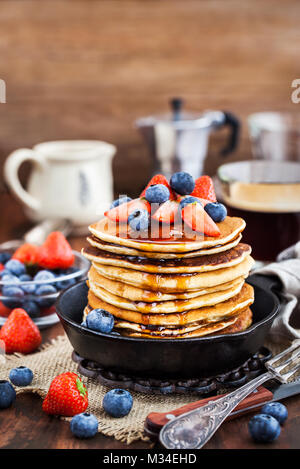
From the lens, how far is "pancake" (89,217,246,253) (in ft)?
3.48

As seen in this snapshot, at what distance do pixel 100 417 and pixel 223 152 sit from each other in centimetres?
165

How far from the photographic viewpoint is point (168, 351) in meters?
1.04

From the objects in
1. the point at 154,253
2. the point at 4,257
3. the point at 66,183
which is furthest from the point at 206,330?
the point at 66,183

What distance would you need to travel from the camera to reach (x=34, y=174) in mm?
2137

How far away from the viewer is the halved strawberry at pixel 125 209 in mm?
1146

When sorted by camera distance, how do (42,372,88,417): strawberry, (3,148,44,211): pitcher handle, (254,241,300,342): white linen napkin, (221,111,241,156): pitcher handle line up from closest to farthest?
(42,372,88,417): strawberry → (254,241,300,342): white linen napkin → (3,148,44,211): pitcher handle → (221,111,241,156): pitcher handle

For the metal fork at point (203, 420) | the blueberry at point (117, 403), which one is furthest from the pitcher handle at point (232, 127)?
the blueberry at point (117, 403)

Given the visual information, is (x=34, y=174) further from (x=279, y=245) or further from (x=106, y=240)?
(x=106, y=240)

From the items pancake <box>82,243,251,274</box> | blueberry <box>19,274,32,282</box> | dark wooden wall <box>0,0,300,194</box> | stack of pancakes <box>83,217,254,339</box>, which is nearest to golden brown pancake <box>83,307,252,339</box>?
stack of pancakes <box>83,217,254,339</box>

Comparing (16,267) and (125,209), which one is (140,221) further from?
(16,267)

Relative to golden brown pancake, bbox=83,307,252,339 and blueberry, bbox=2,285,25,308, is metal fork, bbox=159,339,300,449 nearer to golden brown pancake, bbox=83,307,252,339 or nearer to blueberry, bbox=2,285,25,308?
golden brown pancake, bbox=83,307,252,339

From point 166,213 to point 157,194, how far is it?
0.04 meters

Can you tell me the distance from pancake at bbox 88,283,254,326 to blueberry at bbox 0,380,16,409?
8.2 inches

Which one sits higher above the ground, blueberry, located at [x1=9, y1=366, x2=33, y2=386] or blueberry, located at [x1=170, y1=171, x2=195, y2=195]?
blueberry, located at [x1=170, y1=171, x2=195, y2=195]
